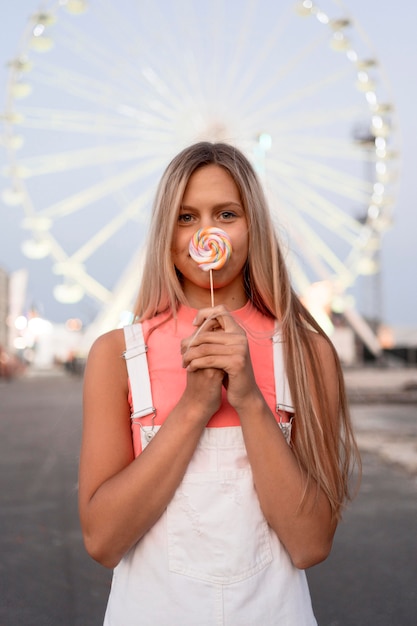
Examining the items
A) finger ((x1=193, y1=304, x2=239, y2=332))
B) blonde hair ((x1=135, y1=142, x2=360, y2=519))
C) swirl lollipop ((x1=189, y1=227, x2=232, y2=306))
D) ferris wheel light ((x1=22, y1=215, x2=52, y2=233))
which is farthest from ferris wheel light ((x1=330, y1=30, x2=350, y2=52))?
finger ((x1=193, y1=304, x2=239, y2=332))

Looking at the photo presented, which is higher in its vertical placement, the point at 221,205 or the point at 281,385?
the point at 221,205

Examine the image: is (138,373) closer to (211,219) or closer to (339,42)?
(211,219)

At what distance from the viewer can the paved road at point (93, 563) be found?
3344 millimetres

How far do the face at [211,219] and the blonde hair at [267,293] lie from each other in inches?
0.7

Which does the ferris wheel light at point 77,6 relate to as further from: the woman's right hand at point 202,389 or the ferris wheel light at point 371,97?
the woman's right hand at point 202,389

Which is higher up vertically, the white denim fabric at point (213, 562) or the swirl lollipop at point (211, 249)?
the swirl lollipop at point (211, 249)

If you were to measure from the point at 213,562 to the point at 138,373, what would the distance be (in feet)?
1.25

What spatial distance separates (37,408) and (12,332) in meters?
40.4

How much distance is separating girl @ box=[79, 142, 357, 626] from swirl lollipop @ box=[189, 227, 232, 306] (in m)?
0.06

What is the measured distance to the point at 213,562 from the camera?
56.1 inches

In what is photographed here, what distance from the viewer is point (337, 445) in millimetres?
1632

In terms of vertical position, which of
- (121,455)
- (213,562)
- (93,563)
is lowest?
(93,563)

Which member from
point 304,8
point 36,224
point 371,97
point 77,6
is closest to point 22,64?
point 77,6

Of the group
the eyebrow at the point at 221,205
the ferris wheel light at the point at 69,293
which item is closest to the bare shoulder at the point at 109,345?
the eyebrow at the point at 221,205
